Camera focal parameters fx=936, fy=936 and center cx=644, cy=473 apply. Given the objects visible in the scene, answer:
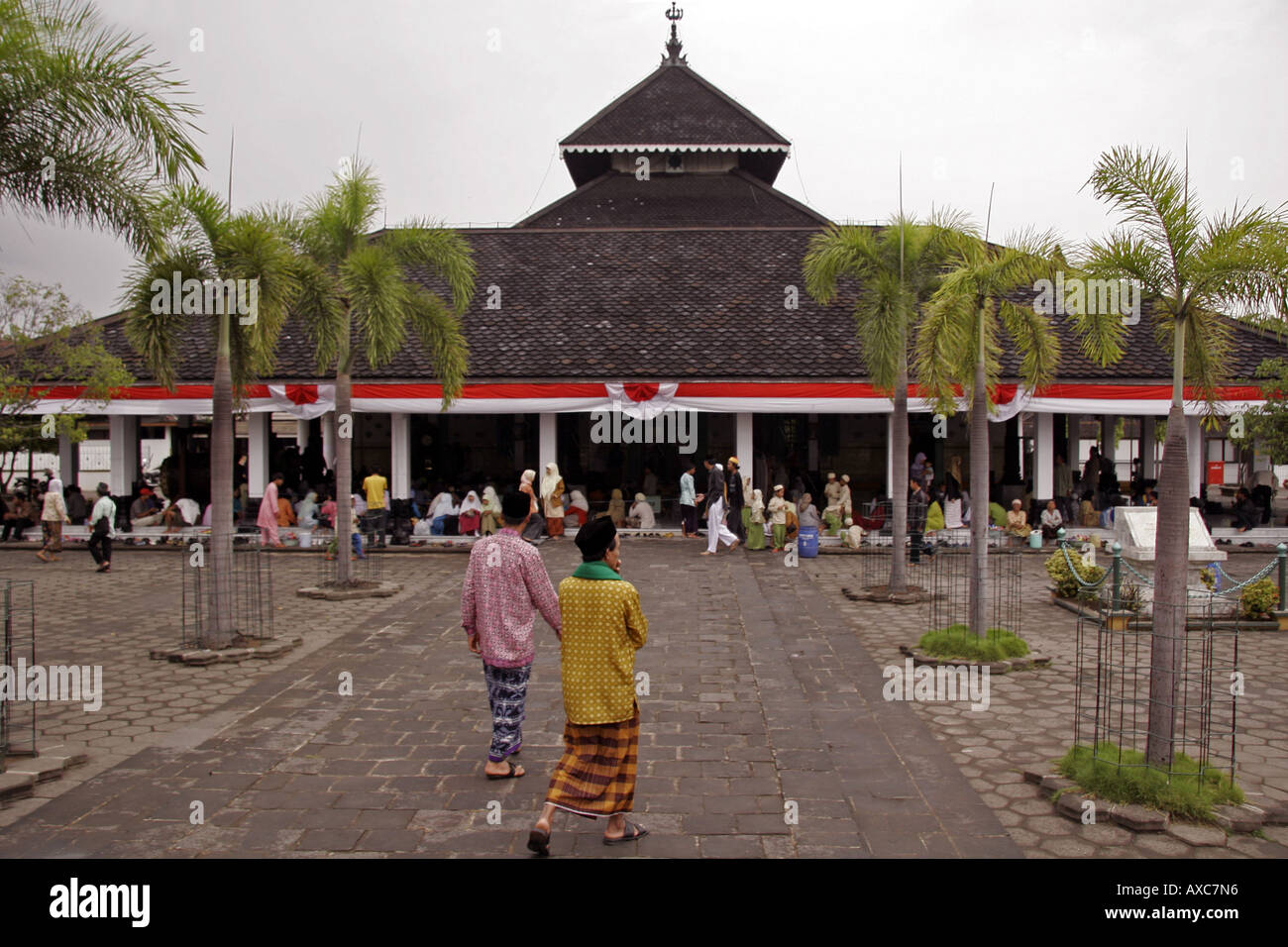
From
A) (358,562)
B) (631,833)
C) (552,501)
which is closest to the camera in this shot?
(631,833)

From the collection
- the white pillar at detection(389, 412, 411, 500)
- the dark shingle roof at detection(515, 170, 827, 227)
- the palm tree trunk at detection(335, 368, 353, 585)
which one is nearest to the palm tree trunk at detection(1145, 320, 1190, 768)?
→ the palm tree trunk at detection(335, 368, 353, 585)

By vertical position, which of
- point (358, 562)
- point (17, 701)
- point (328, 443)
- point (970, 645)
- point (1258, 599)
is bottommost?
point (17, 701)

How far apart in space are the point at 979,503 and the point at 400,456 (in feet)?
43.3

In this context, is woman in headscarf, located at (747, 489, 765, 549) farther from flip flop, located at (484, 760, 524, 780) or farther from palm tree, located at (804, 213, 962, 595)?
flip flop, located at (484, 760, 524, 780)

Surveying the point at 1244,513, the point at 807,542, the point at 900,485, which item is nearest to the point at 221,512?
the point at 900,485

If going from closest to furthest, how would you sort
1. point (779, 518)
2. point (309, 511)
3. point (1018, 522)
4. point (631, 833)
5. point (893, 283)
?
point (631, 833) → point (893, 283) → point (779, 518) → point (1018, 522) → point (309, 511)

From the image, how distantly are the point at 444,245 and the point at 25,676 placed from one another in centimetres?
765

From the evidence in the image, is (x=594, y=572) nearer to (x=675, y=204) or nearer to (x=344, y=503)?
(x=344, y=503)

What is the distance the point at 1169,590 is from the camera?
5395 millimetres

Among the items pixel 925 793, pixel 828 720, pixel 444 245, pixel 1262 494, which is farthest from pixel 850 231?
pixel 1262 494

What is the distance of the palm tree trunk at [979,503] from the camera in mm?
8898

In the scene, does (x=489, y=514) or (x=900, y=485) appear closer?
(x=900, y=485)

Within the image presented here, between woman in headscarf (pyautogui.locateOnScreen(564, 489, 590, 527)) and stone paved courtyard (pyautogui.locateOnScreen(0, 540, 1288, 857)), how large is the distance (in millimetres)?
7909

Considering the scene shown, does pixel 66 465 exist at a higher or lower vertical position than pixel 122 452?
lower
